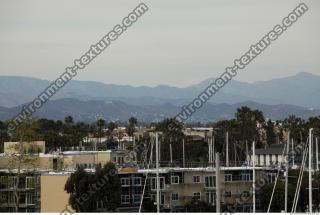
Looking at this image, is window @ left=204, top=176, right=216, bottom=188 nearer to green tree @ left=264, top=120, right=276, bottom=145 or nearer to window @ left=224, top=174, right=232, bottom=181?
window @ left=224, top=174, right=232, bottom=181

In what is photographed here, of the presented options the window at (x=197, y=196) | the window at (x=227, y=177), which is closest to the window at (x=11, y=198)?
the window at (x=197, y=196)

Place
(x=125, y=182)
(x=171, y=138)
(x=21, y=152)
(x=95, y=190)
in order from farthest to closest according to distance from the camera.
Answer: (x=171, y=138)
(x=125, y=182)
(x=95, y=190)
(x=21, y=152)

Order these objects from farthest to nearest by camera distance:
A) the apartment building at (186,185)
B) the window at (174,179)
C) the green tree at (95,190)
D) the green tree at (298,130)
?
the green tree at (298,130) < the window at (174,179) < the apartment building at (186,185) < the green tree at (95,190)

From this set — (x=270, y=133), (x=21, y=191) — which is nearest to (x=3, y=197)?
(x=21, y=191)

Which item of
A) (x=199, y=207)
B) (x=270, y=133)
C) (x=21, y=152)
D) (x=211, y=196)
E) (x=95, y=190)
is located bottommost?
(x=199, y=207)

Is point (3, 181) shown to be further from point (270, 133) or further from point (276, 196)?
point (270, 133)

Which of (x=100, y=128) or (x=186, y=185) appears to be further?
(x=100, y=128)

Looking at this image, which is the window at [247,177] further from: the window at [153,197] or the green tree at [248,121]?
the green tree at [248,121]

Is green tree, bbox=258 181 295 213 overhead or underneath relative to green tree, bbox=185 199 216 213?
overhead

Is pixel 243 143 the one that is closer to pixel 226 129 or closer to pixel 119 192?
pixel 226 129

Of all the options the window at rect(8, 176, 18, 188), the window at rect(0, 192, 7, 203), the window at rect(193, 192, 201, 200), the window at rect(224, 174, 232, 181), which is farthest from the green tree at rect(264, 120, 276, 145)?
the window at rect(0, 192, 7, 203)

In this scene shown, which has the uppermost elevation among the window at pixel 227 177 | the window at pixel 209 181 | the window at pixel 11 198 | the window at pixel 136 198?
the window at pixel 227 177

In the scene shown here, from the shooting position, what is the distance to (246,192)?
122 ft

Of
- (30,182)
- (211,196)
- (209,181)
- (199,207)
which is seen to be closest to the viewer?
(199,207)
